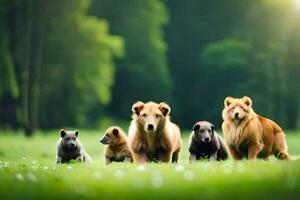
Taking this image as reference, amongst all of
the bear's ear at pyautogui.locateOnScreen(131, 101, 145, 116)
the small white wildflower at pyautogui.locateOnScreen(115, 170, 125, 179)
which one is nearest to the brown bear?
the bear's ear at pyautogui.locateOnScreen(131, 101, 145, 116)

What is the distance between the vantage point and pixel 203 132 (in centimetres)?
1504

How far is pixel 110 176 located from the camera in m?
11.0

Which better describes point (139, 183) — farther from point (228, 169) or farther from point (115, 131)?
point (115, 131)

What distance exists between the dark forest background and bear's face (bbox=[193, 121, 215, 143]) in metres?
25.1

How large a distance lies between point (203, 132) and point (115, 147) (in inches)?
118

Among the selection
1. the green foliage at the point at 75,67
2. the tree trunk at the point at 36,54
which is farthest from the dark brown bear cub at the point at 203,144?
the green foliage at the point at 75,67

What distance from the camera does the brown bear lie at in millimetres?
13984

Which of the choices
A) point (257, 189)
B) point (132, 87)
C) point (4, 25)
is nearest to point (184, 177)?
point (257, 189)

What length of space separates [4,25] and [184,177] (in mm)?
37884

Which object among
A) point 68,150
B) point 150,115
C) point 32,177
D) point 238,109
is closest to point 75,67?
point 68,150

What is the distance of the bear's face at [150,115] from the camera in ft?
45.2

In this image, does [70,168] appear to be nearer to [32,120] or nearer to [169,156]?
[169,156]

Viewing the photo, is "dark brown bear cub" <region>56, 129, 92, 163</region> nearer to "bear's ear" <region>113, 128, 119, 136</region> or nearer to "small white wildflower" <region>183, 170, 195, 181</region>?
"bear's ear" <region>113, 128, 119, 136</region>

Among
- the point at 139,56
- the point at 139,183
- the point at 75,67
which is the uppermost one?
the point at 139,56
